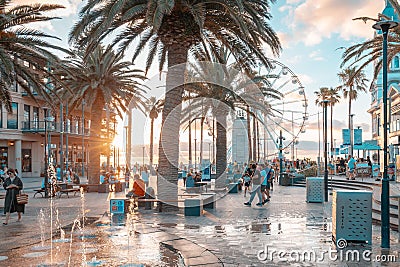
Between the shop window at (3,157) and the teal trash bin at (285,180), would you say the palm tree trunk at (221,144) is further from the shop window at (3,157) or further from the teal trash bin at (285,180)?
the shop window at (3,157)

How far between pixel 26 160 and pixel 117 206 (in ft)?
128

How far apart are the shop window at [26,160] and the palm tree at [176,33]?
121 ft

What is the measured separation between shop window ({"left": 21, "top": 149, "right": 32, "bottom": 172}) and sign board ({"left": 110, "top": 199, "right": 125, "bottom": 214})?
126 feet

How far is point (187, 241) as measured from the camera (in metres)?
10.7

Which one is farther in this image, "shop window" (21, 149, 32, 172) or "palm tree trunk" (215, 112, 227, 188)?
"shop window" (21, 149, 32, 172)

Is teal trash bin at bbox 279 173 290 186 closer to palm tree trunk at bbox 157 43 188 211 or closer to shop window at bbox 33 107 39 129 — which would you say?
palm tree trunk at bbox 157 43 188 211

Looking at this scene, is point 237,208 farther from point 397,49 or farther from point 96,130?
point 96,130

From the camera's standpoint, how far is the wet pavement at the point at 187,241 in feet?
29.3

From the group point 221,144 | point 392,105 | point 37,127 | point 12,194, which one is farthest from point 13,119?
point 392,105

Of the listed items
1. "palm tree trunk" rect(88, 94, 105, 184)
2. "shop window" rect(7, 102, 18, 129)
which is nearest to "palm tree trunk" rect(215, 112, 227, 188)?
"palm tree trunk" rect(88, 94, 105, 184)

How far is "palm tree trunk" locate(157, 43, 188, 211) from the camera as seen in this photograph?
16781 millimetres

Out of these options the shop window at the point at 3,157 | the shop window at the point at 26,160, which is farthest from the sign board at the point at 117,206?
the shop window at the point at 26,160

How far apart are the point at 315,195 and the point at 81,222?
10.3 meters

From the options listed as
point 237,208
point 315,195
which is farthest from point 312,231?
point 315,195
